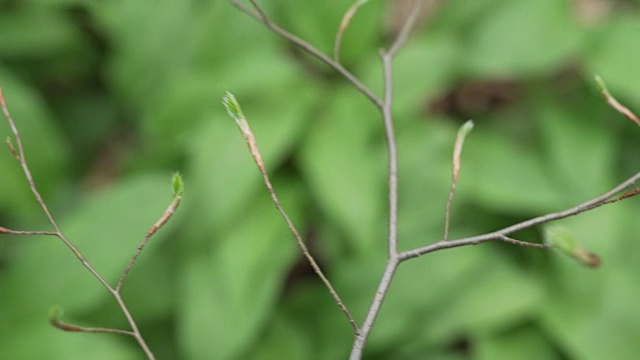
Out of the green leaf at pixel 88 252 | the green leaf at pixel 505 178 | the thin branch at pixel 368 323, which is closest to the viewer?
the thin branch at pixel 368 323

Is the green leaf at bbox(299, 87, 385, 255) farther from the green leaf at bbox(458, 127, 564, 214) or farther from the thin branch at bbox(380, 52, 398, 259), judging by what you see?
the thin branch at bbox(380, 52, 398, 259)

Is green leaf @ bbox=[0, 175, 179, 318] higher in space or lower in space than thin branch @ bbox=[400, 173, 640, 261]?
lower

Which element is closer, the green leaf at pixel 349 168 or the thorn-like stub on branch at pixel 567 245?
the thorn-like stub on branch at pixel 567 245

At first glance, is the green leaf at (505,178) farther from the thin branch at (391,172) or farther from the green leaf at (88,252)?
the thin branch at (391,172)

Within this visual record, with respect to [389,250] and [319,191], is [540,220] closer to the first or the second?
[389,250]

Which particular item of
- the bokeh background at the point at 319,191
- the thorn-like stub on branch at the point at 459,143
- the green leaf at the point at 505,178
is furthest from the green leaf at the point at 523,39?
the thorn-like stub on branch at the point at 459,143

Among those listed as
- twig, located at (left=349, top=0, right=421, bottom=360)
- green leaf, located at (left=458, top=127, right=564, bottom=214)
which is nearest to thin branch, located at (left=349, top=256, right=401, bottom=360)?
twig, located at (left=349, top=0, right=421, bottom=360)

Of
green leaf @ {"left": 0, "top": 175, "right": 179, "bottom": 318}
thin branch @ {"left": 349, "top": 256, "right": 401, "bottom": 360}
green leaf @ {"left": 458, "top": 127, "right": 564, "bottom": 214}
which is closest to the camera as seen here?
thin branch @ {"left": 349, "top": 256, "right": 401, "bottom": 360}

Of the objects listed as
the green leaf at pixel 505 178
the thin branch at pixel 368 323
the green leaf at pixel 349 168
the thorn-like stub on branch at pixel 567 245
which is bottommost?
the green leaf at pixel 505 178

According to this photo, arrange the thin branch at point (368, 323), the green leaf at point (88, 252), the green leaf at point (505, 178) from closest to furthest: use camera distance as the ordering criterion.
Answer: the thin branch at point (368, 323) → the green leaf at point (88, 252) → the green leaf at point (505, 178)

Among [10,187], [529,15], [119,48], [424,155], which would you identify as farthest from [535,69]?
[10,187]
